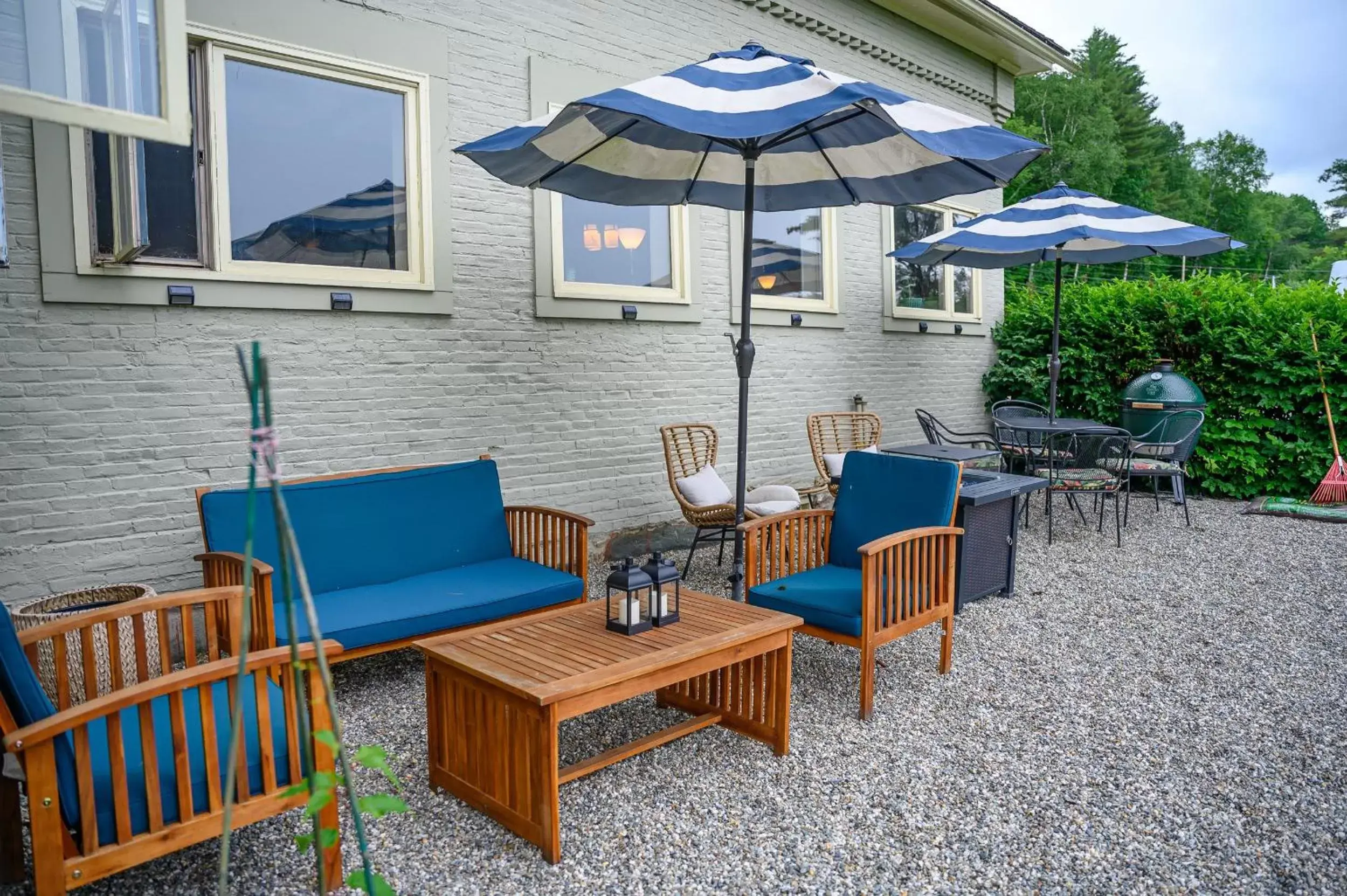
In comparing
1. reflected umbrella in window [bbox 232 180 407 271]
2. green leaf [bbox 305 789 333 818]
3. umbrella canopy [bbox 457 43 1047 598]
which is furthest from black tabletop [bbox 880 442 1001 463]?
green leaf [bbox 305 789 333 818]

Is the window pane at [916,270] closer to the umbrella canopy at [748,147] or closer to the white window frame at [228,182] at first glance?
the umbrella canopy at [748,147]

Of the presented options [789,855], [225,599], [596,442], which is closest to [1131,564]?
[596,442]

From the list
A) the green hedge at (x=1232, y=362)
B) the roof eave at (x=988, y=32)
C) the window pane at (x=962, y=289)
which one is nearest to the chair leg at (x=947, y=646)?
the green hedge at (x=1232, y=362)

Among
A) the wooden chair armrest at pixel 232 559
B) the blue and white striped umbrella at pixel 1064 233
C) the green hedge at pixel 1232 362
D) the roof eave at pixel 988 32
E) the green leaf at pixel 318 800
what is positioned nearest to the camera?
the green leaf at pixel 318 800

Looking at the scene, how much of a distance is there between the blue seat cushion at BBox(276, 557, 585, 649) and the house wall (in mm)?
345

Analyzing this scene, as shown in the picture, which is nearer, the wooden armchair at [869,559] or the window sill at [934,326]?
the wooden armchair at [869,559]

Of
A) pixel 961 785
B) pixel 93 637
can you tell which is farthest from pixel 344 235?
pixel 961 785

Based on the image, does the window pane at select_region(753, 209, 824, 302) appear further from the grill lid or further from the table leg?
the table leg

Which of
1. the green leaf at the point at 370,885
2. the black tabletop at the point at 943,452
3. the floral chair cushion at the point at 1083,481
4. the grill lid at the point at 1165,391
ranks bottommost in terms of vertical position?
the green leaf at the point at 370,885

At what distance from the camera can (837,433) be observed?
7520mm

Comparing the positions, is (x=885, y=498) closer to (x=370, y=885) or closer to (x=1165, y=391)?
(x=370, y=885)

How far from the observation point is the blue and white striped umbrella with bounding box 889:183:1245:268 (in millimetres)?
6223

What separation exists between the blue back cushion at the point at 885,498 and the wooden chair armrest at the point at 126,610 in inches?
98.7

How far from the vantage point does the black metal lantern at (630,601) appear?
286cm
